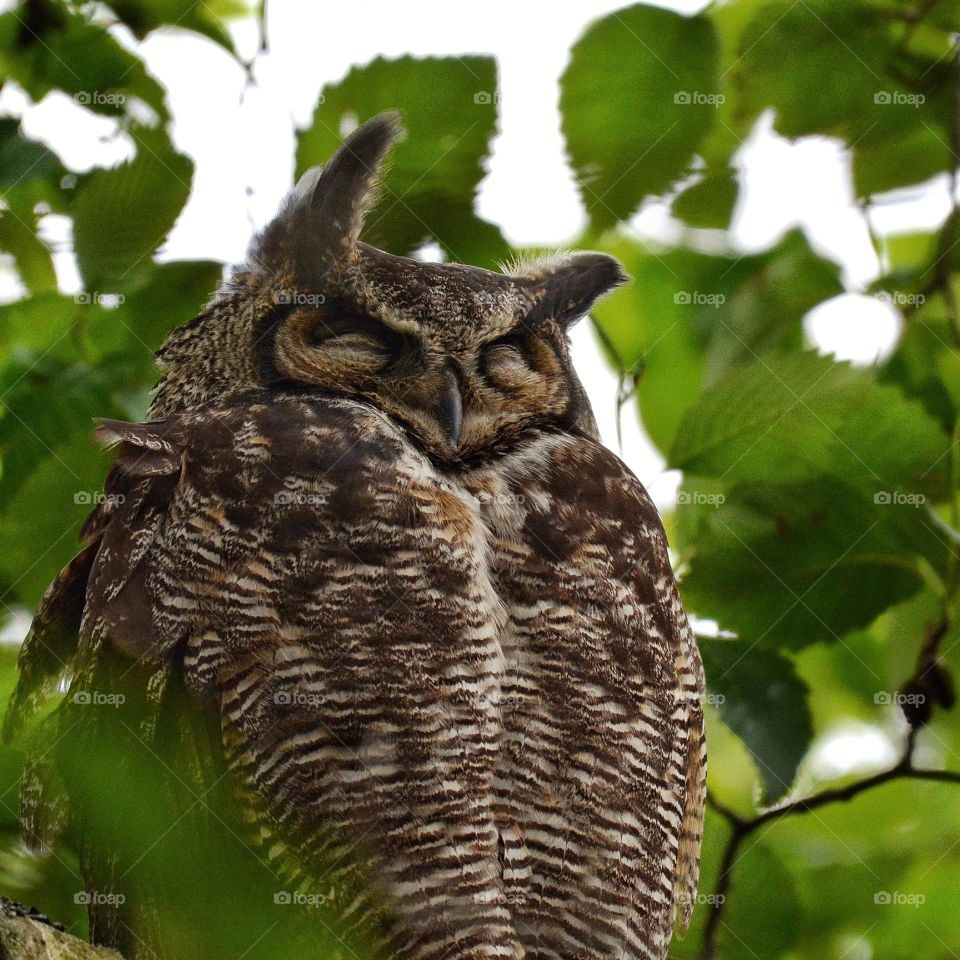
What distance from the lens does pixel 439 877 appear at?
1.72m

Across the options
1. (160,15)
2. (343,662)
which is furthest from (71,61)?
(343,662)

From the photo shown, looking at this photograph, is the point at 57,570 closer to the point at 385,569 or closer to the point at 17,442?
the point at 17,442

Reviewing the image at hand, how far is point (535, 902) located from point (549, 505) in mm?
675

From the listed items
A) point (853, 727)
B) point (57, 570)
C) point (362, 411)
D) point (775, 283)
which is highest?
point (775, 283)

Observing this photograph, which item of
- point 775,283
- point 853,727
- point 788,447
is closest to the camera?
point 788,447

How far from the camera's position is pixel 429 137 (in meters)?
1.86

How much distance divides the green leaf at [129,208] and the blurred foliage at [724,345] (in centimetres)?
25

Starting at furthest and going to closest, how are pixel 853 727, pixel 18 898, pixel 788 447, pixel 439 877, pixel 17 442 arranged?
pixel 853 727, pixel 788 447, pixel 17 442, pixel 439 877, pixel 18 898

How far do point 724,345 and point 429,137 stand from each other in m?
0.63

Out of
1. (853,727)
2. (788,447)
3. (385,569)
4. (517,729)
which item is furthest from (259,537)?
(853,727)

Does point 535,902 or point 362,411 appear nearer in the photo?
point 535,902

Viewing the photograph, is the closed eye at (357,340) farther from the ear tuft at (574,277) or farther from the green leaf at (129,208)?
the green leaf at (129,208)

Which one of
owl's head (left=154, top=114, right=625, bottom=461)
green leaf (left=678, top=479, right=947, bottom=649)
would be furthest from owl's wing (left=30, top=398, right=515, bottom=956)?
green leaf (left=678, top=479, right=947, bottom=649)

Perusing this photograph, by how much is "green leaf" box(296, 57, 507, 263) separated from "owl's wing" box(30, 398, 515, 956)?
392mm
